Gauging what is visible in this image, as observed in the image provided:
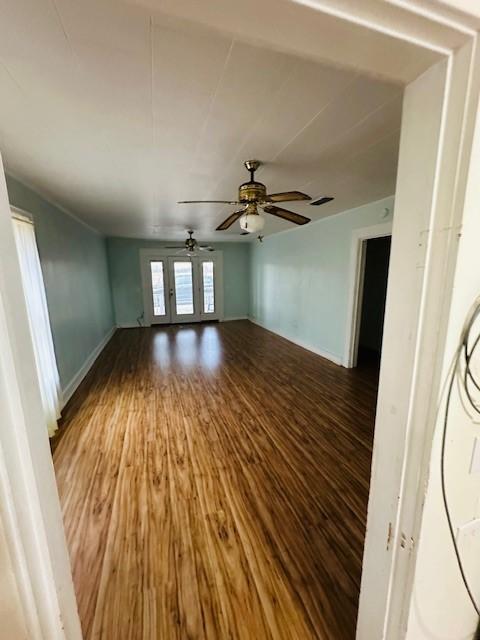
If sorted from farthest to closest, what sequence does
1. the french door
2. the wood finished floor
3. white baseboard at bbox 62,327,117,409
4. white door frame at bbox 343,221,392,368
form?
1. the french door
2. white door frame at bbox 343,221,392,368
3. white baseboard at bbox 62,327,117,409
4. the wood finished floor

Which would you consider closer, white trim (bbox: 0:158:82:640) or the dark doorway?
white trim (bbox: 0:158:82:640)

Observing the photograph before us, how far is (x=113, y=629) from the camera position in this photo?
3.70 ft

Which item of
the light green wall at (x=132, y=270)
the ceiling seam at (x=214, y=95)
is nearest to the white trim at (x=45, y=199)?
the ceiling seam at (x=214, y=95)

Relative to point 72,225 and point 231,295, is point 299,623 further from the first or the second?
point 231,295

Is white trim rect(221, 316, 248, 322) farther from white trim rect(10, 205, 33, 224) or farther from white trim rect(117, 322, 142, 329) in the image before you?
white trim rect(10, 205, 33, 224)

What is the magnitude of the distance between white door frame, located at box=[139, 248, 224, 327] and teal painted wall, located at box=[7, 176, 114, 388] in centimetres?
169

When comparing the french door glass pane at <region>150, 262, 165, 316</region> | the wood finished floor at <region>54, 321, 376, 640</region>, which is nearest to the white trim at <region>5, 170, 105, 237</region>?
the wood finished floor at <region>54, 321, 376, 640</region>

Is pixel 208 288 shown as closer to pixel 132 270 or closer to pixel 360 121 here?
pixel 132 270

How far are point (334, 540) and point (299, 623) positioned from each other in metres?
0.45

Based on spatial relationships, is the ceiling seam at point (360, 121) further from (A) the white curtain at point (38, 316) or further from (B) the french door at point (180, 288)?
(B) the french door at point (180, 288)

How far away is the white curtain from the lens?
7.34 feet

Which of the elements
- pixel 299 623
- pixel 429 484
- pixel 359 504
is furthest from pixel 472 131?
pixel 359 504

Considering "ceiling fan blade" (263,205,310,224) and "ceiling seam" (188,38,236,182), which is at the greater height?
"ceiling seam" (188,38,236,182)

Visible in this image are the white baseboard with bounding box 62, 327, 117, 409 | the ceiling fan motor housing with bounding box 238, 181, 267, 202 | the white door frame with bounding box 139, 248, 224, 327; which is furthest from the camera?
the white door frame with bounding box 139, 248, 224, 327
